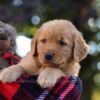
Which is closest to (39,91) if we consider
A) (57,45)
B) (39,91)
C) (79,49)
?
(39,91)

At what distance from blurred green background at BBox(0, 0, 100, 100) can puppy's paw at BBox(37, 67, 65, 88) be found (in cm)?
524

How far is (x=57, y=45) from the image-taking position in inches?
189

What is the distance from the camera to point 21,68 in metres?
4.79

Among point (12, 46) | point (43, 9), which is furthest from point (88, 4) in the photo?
point (12, 46)

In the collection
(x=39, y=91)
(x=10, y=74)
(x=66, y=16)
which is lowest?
(x=66, y=16)

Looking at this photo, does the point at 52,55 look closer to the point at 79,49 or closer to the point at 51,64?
the point at 51,64

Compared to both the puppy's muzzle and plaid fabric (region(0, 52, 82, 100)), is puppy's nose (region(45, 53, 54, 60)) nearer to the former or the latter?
the puppy's muzzle

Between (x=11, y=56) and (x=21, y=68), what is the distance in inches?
10.7

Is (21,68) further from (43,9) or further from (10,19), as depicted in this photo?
(43,9)

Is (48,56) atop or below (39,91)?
atop

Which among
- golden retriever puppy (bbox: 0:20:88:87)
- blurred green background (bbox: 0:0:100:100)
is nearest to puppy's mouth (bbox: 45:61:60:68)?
golden retriever puppy (bbox: 0:20:88:87)

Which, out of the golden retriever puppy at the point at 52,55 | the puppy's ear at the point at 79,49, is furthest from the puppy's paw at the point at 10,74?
the puppy's ear at the point at 79,49

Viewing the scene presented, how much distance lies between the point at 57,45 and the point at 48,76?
28 centimetres

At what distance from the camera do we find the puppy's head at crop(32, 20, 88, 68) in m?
4.75
